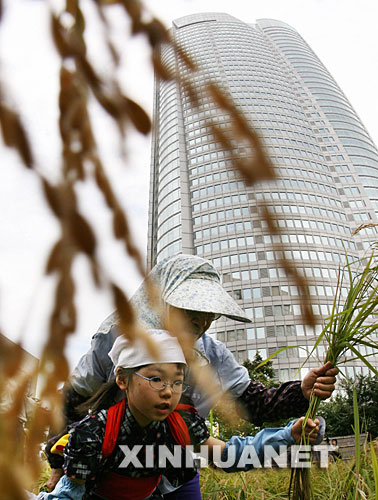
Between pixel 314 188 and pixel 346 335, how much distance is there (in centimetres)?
4993

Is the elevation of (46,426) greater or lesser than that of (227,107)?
lesser

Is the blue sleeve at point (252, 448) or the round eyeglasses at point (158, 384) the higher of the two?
the round eyeglasses at point (158, 384)

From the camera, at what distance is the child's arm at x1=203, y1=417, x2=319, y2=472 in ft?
4.65

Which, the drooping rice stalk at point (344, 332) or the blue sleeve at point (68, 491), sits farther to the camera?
the drooping rice stalk at point (344, 332)

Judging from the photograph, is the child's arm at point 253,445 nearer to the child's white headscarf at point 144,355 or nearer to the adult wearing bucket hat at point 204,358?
the adult wearing bucket hat at point 204,358

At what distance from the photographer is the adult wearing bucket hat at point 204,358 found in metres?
1.46

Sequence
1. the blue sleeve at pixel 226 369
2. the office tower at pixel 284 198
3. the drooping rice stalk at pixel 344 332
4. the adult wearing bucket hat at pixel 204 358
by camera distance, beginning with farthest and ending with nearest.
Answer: the office tower at pixel 284 198 → the blue sleeve at pixel 226 369 → the adult wearing bucket hat at pixel 204 358 → the drooping rice stalk at pixel 344 332

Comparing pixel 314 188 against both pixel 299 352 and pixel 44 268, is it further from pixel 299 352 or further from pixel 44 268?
pixel 44 268

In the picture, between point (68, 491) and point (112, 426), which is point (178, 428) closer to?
point (112, 426)

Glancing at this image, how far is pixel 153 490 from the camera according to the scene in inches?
54.8

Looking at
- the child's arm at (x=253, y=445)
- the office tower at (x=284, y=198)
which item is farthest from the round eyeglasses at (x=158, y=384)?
the office tower at (x=284, y=198)

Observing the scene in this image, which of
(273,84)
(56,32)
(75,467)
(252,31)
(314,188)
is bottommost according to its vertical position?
(75,467)

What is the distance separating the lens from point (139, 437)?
1418 mm

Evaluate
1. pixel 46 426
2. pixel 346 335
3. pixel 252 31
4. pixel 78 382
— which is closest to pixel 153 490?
pixel 78 382
